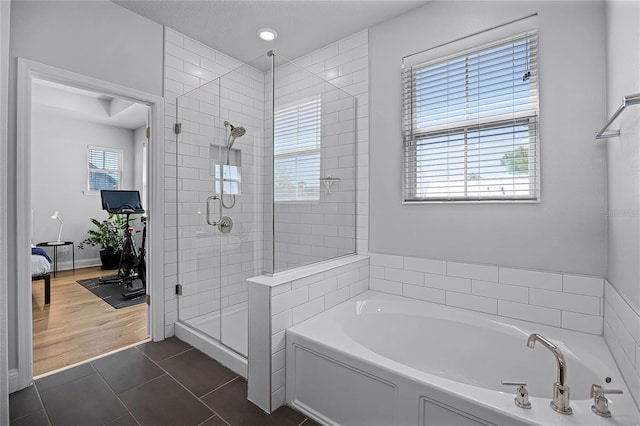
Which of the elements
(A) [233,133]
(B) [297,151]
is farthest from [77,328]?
(B) [297,151]

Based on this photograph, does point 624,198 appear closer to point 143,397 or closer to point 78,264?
point 143,397

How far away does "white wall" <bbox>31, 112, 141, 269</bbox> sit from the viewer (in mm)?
5156

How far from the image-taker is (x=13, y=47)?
6.26 feet

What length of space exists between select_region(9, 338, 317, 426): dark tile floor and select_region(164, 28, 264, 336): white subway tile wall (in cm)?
51

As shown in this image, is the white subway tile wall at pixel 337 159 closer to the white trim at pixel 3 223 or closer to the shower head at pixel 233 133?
the shower head at pixel 233 133

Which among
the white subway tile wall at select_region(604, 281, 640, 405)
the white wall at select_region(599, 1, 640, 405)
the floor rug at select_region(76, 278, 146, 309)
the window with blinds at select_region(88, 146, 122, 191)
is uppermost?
the window with blinds at select_region(88, 146, 122, 191)

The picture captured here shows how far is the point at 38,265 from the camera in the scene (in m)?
3.28

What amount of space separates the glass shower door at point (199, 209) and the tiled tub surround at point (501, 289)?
1414 millimetres

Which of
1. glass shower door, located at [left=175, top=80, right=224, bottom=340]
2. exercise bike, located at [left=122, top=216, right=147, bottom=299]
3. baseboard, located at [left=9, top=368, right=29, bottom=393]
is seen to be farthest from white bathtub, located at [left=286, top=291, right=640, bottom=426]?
exercise bike, located at [left=122, top=216, right=147, bottom=299]

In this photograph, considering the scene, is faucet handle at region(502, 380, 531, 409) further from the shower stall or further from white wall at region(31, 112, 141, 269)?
white wall at region(31, 112, 141, 269)

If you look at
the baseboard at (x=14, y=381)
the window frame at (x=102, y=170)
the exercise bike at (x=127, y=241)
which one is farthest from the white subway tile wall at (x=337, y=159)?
the window frame at (x=102, y=170)

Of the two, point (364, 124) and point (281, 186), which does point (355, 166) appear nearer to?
point (364, 124)

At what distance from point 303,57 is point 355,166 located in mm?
1324

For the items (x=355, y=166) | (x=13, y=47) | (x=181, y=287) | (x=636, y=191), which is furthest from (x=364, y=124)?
(x=13, y=47)
